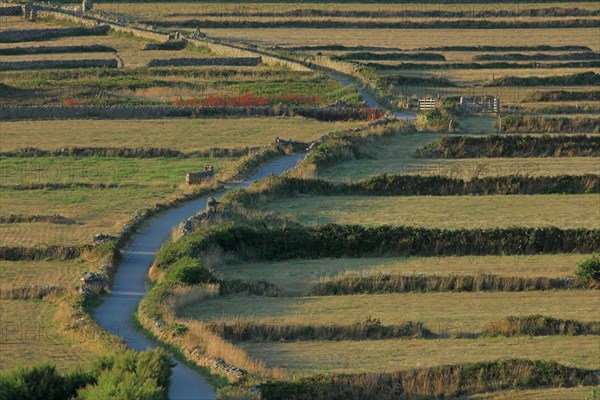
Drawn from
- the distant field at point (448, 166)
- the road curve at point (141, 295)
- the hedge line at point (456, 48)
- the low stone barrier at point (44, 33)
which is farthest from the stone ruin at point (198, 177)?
the low stone barrier at point (44, 33)

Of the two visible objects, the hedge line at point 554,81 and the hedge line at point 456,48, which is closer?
the hedge line at point 554,81

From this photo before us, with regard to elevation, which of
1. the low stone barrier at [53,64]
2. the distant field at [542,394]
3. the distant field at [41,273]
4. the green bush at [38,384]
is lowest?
the low stone barrier at [53,64]

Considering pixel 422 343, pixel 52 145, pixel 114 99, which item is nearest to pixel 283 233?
pixel 422 343

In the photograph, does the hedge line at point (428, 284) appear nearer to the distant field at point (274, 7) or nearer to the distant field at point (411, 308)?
the distant field at point (411, 308)

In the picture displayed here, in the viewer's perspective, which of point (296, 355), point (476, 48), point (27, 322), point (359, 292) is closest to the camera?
point (296, 355)

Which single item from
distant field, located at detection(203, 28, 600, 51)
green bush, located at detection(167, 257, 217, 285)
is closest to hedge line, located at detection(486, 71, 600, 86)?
distant field, located at detection(203, 28, 600, 51)

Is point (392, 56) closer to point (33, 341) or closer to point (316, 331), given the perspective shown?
point (316, 331)

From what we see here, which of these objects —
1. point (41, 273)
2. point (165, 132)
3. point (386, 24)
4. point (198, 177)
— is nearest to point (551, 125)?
point (165, 132)

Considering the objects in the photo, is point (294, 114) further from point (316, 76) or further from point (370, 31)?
point (370, 31)
